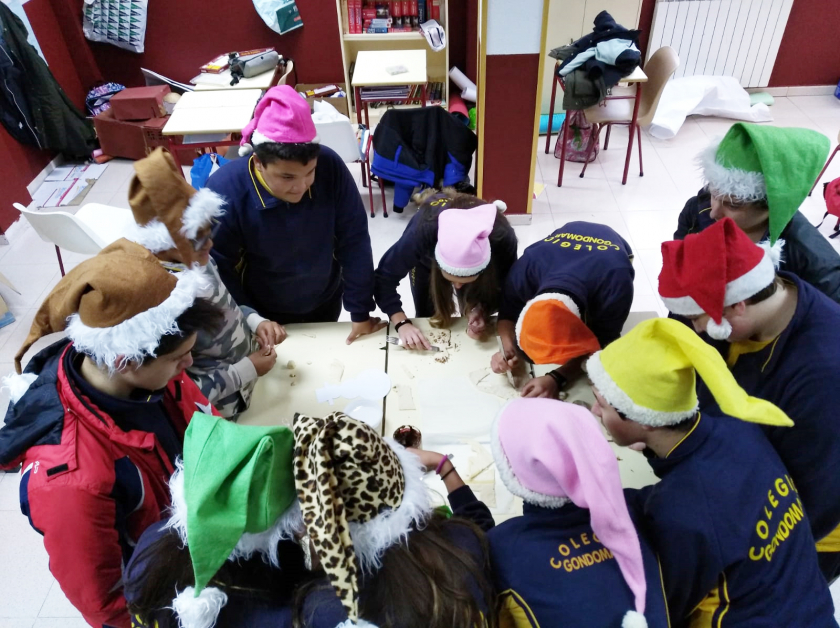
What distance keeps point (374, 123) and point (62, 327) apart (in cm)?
425

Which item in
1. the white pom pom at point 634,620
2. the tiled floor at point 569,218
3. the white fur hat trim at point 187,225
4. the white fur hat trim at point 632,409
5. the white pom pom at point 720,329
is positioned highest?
A: the white fur hat trim at point 187,225

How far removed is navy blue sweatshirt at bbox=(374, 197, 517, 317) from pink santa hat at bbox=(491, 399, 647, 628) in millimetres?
→ 867

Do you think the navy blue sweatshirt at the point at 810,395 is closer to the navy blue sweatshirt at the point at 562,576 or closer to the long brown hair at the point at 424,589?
the navy blue sweatshirt at the point at 562,576

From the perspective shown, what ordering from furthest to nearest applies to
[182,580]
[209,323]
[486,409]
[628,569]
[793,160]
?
[486,409] → [793,160] → [209,323] → [628,569] → [182,580]

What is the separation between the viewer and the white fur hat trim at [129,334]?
3.98 feet

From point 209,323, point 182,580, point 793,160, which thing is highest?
point 793,160

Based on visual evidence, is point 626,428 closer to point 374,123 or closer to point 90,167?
Answer: point 374,123

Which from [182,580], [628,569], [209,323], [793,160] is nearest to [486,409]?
[628,569]

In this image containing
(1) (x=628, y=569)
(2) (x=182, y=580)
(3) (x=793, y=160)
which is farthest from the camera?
(3) (x=793, y=160)

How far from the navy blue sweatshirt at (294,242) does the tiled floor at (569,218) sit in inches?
52.5

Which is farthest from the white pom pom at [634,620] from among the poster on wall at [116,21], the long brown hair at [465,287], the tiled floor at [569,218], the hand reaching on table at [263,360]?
the poster on wall at [116,21]

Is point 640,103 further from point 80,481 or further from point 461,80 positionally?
point 80,481

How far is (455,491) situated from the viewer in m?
1.55

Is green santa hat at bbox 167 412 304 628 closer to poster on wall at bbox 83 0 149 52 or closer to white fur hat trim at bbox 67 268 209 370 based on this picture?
white fur hat trim at bbox 67 268 209 370
